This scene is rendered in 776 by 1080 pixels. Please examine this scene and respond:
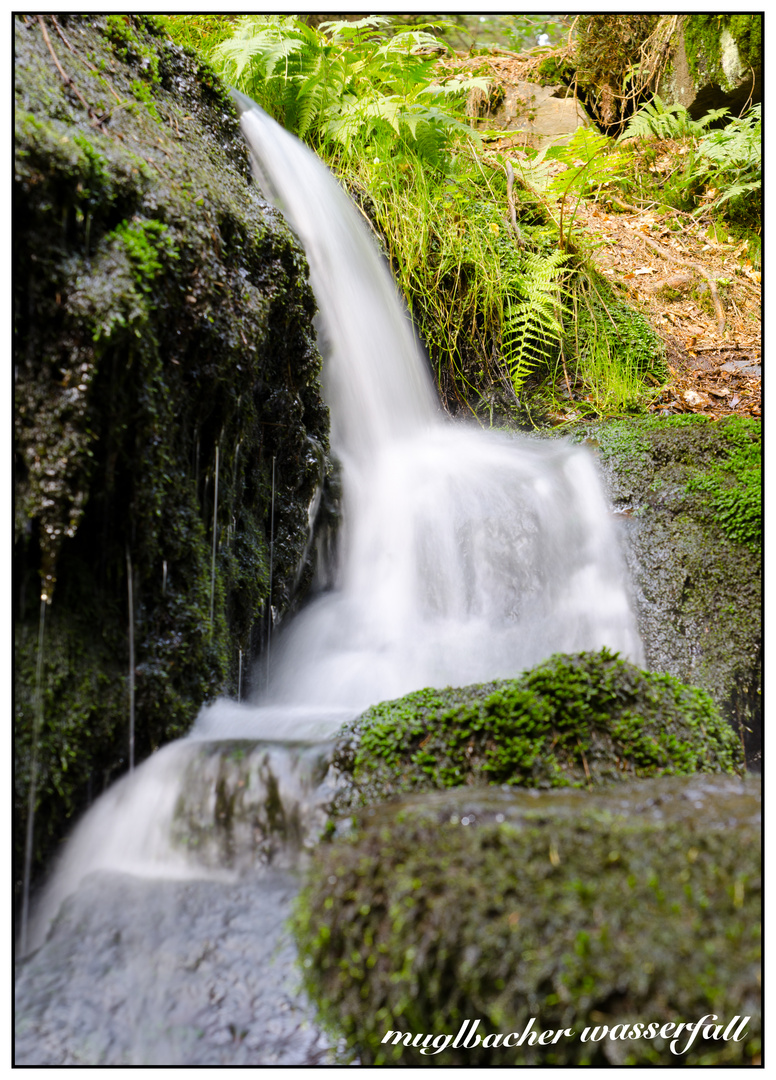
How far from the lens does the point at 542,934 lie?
1298 mm

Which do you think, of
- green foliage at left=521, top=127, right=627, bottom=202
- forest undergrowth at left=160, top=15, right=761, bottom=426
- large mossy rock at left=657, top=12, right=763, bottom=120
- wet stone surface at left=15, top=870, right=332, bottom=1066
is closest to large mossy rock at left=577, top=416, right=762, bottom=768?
forest undergrowth at left=160, top=15, right=761, bottom=426

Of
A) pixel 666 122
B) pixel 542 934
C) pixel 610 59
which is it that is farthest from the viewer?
pixel 610 59

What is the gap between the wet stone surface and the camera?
1713 millimetres

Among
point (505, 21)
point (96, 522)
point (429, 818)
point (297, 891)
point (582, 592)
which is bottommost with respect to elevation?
point (297, 891)

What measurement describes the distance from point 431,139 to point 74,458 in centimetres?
459

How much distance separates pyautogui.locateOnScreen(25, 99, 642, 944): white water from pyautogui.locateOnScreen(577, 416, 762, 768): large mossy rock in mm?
143

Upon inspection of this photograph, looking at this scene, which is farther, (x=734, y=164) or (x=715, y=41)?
(x=715, y=41)

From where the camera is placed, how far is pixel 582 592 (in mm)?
3658

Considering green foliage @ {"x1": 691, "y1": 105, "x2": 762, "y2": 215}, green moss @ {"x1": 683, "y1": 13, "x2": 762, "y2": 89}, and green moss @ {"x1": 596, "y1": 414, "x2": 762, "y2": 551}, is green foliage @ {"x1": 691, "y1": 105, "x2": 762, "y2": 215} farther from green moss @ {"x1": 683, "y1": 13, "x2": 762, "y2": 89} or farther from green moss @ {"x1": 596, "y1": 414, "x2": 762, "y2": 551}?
green moss @ {"x1": 596, "y1": 414, "x2": 762, "y2": 551}

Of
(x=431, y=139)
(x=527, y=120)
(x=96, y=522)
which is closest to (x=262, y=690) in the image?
(x=96, y=522)

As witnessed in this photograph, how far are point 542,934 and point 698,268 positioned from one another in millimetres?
6787

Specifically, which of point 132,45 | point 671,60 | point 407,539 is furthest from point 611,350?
point 671,60

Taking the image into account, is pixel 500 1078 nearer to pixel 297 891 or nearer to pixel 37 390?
pixel 297 891

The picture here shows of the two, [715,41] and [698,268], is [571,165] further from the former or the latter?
[715,41]
